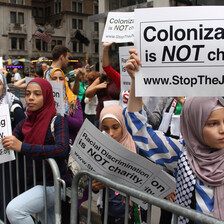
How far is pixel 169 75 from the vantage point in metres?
1.82

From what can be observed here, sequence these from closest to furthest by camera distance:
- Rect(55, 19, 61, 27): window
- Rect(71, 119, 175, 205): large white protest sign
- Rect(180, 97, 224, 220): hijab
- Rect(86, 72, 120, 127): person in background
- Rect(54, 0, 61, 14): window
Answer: Rect(180, 97, 224, 220): hijab
Rect(71, 119, 175, 205): large white protest sign
Rect(86, 72, 120, 127): person in background
Rect(55, 19, 61, 27): window
Rect(54, 0, 61, 14): window

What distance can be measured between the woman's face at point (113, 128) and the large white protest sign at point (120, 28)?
82.2 inches

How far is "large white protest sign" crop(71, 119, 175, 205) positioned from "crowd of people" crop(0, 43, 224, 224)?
0.39 ft

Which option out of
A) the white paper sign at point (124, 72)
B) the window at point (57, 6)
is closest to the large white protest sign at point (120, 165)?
the white paper sign at point (124, 72)

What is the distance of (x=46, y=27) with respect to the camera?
55156mm

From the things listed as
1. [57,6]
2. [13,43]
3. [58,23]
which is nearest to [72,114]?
[13,43]

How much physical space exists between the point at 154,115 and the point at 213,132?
6.44ft

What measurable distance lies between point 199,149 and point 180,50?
0.58 metres

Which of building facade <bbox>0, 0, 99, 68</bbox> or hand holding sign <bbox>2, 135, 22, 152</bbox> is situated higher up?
building facade <bbox>0, 0, 99, 68</bbox>

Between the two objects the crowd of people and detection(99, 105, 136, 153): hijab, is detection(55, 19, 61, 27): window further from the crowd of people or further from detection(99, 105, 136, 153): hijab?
detection(99, 105, 136, 153): hijab

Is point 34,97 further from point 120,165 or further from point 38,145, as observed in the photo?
point 120,165

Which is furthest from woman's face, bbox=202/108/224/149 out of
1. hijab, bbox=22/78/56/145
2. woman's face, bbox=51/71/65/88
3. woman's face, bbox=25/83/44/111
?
woman's face, bbox=51/71/65/88

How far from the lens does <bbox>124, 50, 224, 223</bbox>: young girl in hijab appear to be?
1734 mm

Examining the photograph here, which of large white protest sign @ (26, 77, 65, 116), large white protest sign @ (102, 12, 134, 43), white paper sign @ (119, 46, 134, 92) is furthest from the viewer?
large white protest sign @ (102, 12, 134, 43)
